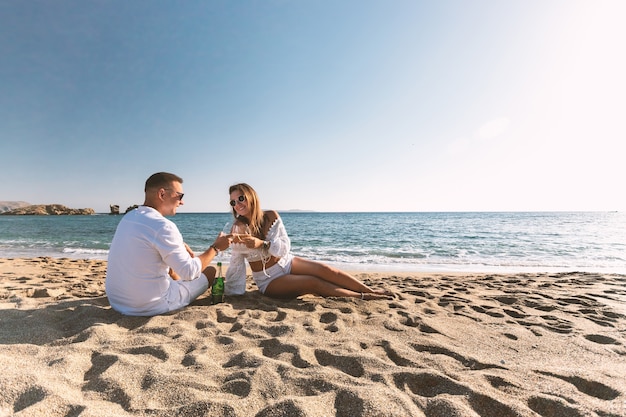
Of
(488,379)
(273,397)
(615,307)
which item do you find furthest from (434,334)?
(615,307)

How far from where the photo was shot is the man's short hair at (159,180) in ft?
11.2

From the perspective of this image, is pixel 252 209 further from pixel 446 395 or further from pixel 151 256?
pixel 446 395

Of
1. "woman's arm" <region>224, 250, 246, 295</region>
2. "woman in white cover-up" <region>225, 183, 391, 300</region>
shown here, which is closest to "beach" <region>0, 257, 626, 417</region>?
"woman in white cover-up" <region>225, 183, 391, 300</region>

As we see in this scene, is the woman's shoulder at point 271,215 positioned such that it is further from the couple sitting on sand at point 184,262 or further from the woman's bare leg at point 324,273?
the woman's bare leg at point 324,273

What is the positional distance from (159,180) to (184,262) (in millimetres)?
981

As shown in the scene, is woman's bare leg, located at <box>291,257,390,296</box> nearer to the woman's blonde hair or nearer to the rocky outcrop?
the woman's blonde hair

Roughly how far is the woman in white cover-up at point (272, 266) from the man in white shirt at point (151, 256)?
2.32ft

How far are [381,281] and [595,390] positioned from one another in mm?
4865

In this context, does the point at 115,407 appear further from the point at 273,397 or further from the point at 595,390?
the point at 595,390

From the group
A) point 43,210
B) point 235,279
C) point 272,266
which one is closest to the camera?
point 272,266

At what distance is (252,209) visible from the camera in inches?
176

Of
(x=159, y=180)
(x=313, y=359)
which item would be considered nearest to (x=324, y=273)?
(x=313, y=359)

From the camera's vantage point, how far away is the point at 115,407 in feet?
6.05

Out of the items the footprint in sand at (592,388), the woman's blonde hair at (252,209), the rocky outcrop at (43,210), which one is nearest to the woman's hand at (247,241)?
the woman's blonde hair at (252,209)
